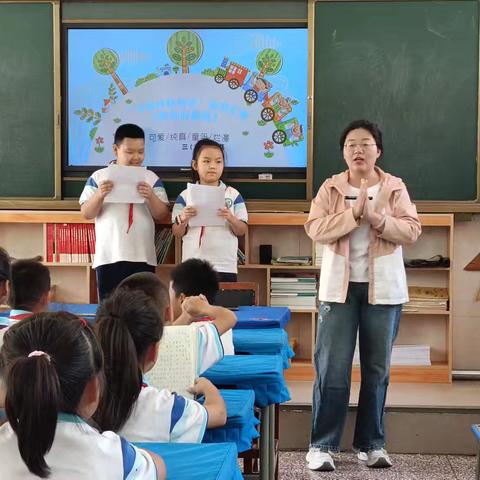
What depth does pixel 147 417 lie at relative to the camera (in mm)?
1954

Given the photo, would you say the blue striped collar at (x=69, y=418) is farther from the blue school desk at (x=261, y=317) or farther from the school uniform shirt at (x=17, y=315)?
the blue school desk at (x=261, y=317)

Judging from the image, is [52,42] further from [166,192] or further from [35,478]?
[35,478]

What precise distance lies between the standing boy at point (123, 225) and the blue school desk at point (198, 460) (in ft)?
10.7

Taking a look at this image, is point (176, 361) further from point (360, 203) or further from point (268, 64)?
point (268, 64)

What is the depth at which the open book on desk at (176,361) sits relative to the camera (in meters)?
2.36

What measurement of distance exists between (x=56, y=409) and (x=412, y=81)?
4672 mm

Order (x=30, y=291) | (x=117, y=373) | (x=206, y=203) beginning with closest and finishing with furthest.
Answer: (x=117, y=373) → (x=30, y=291) → (x=206, y=203)

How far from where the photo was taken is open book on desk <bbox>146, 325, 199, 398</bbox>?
2.36 meters

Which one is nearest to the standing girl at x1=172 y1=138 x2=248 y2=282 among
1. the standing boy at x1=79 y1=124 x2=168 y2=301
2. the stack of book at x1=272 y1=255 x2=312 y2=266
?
the standing boy at x1=79 y1=124 x2=168 y2=301

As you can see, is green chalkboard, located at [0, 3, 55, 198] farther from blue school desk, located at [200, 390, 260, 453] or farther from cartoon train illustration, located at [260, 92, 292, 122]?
blue school desk, located at [200, 390, 260, 453]

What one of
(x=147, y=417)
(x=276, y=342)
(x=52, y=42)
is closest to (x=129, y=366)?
(x=147, y=417)

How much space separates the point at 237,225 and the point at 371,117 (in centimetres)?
134

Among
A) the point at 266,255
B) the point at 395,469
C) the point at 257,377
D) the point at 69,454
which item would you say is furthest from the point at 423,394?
the point at 69,454

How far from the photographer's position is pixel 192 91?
227 inches
